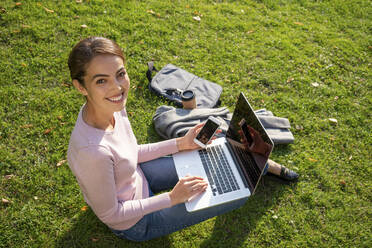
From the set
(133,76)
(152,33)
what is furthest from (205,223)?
(152,33)

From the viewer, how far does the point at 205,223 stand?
3.59 meters

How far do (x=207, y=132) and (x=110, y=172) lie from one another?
124cm

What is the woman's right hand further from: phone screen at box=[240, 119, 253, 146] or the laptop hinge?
phone screen at box=[240, 119, 253, 146]

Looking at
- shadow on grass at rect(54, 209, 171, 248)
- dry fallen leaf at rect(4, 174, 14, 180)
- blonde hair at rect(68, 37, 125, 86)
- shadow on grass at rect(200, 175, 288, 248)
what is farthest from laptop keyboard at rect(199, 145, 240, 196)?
dry fallen leaf at rect(4, 174, 14, 180)

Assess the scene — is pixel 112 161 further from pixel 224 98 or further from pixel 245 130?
pixel 224 98

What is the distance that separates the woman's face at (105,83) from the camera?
2.19m

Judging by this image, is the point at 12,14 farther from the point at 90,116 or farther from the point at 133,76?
the point at 90,116

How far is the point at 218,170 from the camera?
2977mm

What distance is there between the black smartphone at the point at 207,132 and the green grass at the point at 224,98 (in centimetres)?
120

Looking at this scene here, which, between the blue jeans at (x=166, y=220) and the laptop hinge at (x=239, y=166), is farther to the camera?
the laptop hinge at (x=239, y=166)

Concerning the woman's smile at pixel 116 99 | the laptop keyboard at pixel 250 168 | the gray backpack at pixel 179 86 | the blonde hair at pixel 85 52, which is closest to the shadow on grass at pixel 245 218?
the laptop keyboard at pixel 250 168

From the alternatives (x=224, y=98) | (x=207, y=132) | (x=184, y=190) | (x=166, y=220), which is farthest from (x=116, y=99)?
(x=224, y=98)

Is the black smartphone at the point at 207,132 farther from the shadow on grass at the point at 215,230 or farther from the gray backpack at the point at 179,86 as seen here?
the gray backpack at the point at 179,86

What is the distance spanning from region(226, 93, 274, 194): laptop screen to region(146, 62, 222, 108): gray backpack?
5.43ft
